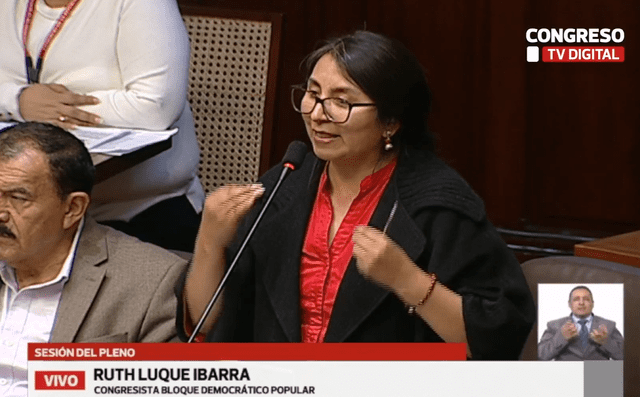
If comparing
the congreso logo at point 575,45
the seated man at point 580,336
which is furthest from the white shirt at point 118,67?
the congreso logo at point 575,45

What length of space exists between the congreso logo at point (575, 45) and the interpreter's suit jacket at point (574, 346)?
5.91 ft

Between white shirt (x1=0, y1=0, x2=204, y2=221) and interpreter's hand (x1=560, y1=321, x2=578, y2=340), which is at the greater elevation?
white shirt (x1=0, y1=0, x2=204, y2=221)

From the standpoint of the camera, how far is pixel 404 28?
10.3 ft

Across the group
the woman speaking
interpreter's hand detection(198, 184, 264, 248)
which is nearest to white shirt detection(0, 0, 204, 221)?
the woman speaking

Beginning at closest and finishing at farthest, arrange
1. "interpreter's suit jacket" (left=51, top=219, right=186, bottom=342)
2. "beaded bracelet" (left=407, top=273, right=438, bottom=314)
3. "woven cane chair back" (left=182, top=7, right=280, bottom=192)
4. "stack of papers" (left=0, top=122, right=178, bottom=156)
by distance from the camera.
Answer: "beaded bracelet" (left=407, top=273, right=438, bottom=314)
"interpreter's suit jacket" (left=51, top=219, right=186, bottom=342)
"stack of papers" (left=0, top=122, right=178, bottom=156)
"woven cane chair back" (left=182, top=7, right=280, bottom=192)

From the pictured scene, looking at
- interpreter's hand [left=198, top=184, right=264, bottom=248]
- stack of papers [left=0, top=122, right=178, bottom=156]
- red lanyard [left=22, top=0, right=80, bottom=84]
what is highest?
red lanyard [left=22, top=0, right=80, bottom=84]

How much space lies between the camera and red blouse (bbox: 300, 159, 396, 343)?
1.42 m

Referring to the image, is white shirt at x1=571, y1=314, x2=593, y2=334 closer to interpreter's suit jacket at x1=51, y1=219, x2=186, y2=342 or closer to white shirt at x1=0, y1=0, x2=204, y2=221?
interpreter's suit jacket at x1=51, y1=219, x2=186, y2=342

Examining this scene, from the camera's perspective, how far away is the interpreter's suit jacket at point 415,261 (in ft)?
4.43

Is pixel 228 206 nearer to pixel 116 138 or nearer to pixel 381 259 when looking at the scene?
pixel 381 259

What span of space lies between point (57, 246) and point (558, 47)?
1914 mm

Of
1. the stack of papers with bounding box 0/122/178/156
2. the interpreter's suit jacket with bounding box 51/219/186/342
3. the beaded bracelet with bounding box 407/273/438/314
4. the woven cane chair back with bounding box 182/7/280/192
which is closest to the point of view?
the beaded bracelet with bounding box 407/273/438/314

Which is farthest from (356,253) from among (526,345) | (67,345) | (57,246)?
(57,246)

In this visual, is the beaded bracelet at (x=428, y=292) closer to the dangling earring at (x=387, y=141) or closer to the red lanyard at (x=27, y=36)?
the dangling earring at (x=387, y=141)
